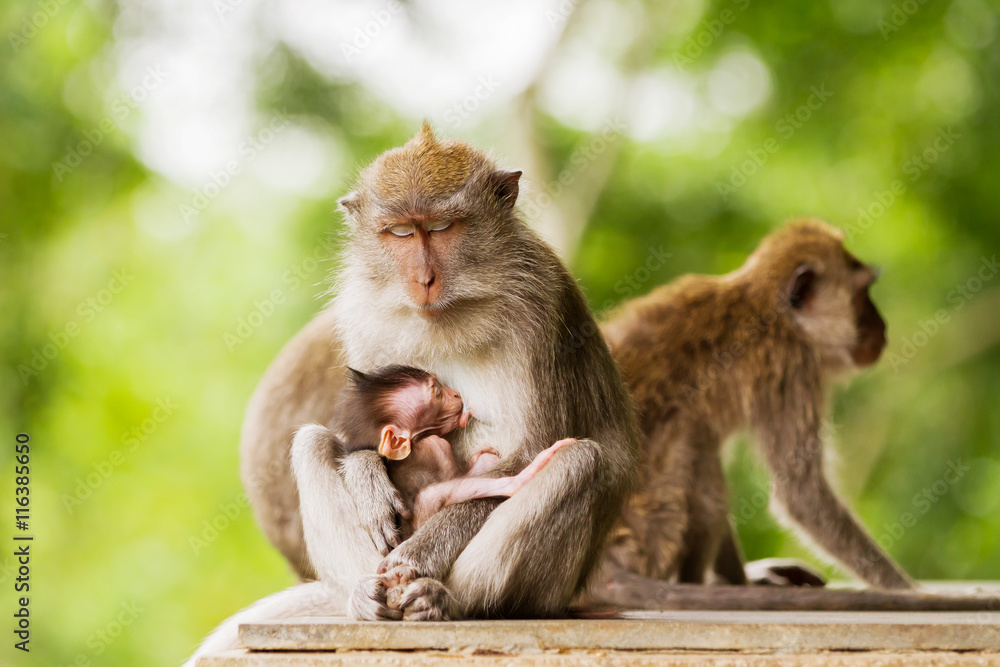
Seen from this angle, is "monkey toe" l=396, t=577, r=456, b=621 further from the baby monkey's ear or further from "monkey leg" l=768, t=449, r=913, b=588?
"monkey leg" l=768, t=449, r=913, b=588

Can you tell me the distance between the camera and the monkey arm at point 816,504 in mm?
4852

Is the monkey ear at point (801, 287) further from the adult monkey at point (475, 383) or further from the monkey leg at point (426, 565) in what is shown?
the monkey leg at point (426, 565)

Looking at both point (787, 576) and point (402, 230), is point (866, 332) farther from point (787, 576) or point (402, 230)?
point (402, 230)

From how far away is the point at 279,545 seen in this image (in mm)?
4762

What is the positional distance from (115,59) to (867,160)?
7.90 m

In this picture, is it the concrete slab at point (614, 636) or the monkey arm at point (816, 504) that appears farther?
the monkey arm at point (816, 504)

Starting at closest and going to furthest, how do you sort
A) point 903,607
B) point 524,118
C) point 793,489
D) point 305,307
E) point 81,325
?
point 903,607, point 793,489, point 524,118, point 305,307, point 81,325

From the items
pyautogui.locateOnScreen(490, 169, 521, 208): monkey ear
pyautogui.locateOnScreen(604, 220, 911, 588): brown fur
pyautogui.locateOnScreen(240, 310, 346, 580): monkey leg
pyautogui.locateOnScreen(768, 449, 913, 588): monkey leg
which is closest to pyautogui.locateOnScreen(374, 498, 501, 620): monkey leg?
pyautogui.locateOnScreen(490, 169, 521, 208): monkey ear

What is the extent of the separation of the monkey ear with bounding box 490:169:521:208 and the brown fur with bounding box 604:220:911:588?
6.04 ft

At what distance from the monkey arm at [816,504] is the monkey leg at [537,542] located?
249 cm

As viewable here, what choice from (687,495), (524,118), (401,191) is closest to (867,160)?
(524,118)

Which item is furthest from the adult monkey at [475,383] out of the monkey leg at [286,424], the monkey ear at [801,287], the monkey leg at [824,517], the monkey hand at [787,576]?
the monkey ear at [801,287]

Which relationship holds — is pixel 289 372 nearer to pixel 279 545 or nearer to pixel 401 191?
pixel 279 545

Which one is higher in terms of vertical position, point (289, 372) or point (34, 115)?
point (34, 115)
